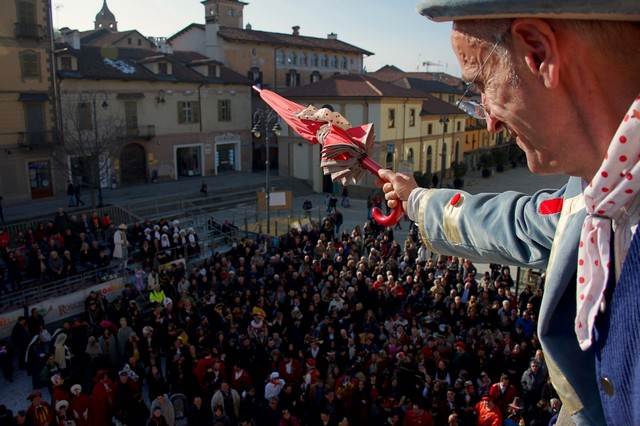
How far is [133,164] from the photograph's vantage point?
3281cm

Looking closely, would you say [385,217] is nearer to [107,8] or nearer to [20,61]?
[20,61]

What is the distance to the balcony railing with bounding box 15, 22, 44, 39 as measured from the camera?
26062 mm

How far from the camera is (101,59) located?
3200cm

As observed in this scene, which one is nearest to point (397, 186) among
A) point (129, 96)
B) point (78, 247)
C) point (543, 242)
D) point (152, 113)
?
point (543, 242)

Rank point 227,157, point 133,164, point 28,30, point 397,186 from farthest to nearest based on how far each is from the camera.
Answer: point 227,157, point 133,164, point 28,30, point 397,186

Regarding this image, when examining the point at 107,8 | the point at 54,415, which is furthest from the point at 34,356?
the point at 107,8

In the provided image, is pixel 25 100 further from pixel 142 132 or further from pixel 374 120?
pixel 374 120

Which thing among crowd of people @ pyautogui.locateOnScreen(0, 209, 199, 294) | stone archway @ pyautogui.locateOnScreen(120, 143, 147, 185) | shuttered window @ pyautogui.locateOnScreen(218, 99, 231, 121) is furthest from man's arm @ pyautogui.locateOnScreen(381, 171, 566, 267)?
shuttered window @ pyautogui.locateOnScreen(218, 99, 231, 121)

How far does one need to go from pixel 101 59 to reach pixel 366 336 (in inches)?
1082

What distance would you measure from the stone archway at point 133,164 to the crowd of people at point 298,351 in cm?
1790

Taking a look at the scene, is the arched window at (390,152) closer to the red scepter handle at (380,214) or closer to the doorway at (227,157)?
the doorway at (227,157)

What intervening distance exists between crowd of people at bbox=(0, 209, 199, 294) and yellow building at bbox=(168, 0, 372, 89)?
79.1 ft

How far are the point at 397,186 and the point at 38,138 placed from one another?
94.0 feet

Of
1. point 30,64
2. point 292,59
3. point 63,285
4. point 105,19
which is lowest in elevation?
point 63,285
